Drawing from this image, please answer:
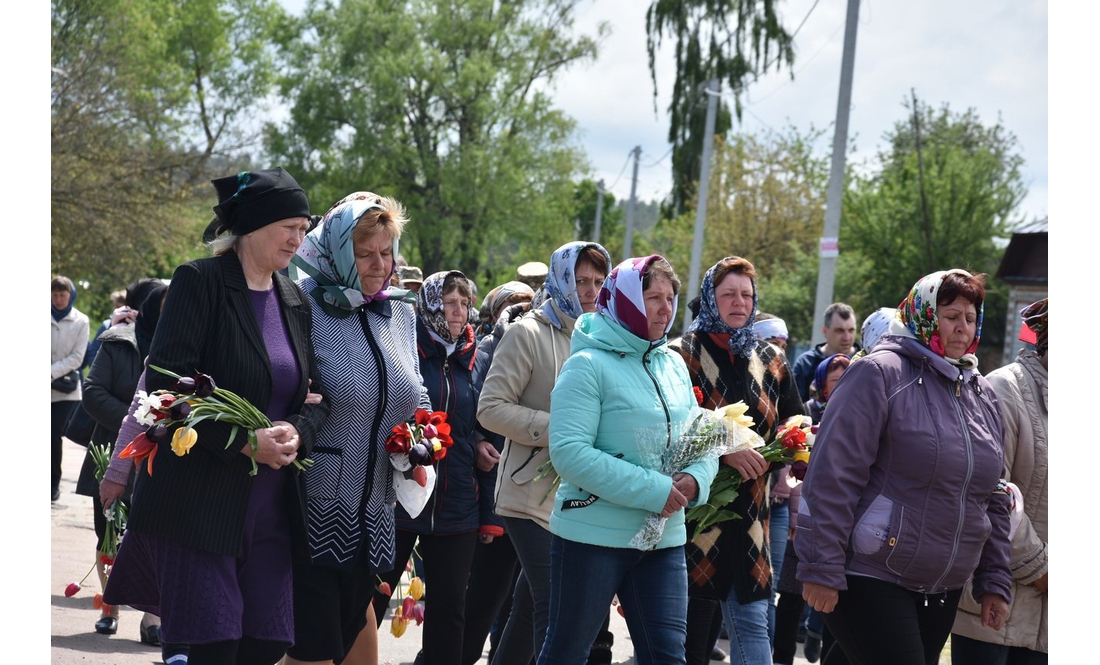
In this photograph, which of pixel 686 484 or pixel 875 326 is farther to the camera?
pixel 875 326

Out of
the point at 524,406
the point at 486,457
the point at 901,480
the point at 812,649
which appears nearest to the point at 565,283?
the point at 524,406

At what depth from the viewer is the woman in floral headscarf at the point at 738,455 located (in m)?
5.21

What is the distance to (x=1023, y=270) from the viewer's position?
25.5 metres

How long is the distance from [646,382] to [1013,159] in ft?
133

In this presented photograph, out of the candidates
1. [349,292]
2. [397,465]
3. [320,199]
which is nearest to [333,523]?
[397,465]

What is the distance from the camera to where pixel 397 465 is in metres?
4.47

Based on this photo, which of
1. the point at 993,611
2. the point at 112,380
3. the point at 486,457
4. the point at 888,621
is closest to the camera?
the point at 888,621

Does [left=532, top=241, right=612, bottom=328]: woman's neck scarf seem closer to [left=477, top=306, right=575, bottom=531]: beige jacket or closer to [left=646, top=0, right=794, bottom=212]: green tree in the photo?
[left=477, top=306, right=575, bottom=531]: beige jacket

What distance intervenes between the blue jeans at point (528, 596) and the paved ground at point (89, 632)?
164 cm

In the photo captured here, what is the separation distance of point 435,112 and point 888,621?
133 ft

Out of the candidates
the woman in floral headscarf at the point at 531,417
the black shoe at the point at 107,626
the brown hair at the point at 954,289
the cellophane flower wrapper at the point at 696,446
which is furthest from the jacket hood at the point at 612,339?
the black shoe at the point at 107,626

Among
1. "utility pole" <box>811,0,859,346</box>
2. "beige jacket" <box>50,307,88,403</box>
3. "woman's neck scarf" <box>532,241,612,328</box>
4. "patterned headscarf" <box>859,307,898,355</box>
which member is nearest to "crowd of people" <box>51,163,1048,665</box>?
"woman's neck scarf" <box>532,241,612,328</box>

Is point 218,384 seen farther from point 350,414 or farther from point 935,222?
point 935,222

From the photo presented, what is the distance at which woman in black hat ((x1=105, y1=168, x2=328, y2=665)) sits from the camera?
382 centimetres
